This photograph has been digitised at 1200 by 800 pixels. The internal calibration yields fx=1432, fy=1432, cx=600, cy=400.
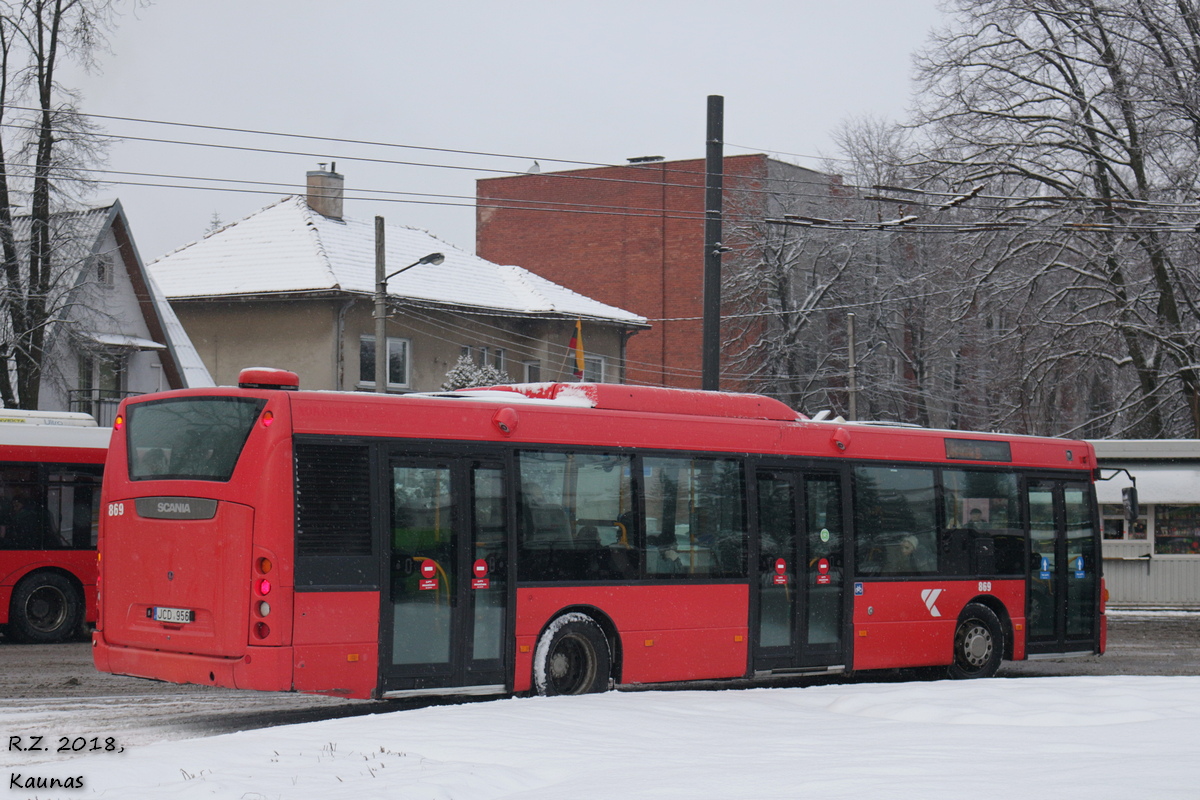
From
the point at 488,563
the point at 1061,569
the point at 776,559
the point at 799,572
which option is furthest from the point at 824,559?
the point at 488,563

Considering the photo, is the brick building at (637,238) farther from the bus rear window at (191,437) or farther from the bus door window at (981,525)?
the bus rear window at (191,437)

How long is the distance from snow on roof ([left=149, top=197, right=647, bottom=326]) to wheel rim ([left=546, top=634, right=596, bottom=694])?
31235mm

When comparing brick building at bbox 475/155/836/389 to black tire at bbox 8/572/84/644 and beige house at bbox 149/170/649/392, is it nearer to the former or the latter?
beige house at bbox 149/170/649/392

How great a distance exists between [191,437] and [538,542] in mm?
3047

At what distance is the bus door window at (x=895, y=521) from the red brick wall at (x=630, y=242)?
43.6 meters

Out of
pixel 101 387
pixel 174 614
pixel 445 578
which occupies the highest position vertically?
pixel 101 387

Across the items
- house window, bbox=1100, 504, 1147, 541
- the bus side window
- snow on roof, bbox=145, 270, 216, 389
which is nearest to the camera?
the bus side window

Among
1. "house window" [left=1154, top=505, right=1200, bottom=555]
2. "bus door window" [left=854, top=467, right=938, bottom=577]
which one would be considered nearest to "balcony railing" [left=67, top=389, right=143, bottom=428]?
"house window" [left=1154, top=505, right=1200, bottom=555]

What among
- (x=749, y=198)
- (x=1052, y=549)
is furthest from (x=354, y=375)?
(x=1052, y=549)

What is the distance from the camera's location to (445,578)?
38.2 feet

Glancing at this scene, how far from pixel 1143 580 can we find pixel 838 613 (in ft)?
53.0

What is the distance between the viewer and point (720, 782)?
7465 mm

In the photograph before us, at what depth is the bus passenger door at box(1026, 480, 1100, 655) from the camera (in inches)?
679

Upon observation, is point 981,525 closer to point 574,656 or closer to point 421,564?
point 574,656
